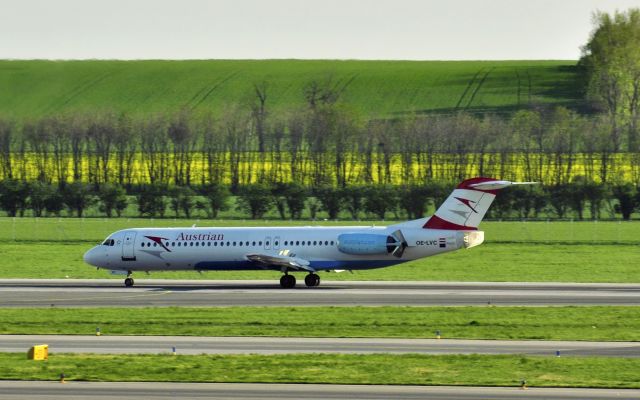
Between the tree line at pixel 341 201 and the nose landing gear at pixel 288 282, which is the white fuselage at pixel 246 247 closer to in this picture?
the nose landing gear at pixel 288 282

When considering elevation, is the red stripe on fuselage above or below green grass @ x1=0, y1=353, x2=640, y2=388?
above

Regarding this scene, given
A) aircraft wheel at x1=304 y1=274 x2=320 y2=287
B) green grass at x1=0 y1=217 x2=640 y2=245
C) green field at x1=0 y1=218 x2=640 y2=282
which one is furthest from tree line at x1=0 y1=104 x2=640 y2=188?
aircraft wheel at x1=304 y1=274 x2=320 y2=287

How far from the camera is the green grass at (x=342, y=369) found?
97.6 feet

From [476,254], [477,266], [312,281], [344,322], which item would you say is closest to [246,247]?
[312,281]

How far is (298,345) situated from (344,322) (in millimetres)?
5423

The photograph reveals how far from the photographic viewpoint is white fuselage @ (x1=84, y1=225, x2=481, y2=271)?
56938 millimetres

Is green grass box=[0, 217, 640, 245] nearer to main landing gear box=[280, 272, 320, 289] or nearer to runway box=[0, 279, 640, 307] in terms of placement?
runway box=[0, 279, 640, 307]

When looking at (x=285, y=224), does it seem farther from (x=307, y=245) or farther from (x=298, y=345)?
(x=298, y=345)

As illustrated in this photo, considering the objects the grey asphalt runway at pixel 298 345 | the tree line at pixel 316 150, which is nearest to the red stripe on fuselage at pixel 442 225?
the grey asphalt runway at pixel 298 345

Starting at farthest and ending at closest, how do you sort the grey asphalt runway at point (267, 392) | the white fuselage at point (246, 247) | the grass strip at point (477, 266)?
the grass strip at point (477, 266), the white fuselage at point (246, 247), the grey asphalt runway at point (267, 392)

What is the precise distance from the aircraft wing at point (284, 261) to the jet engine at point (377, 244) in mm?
2629

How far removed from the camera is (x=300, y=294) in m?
53.9

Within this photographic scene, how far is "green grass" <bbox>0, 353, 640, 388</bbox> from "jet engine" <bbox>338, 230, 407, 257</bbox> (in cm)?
2325

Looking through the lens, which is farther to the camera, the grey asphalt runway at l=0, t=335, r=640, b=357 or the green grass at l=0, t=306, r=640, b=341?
the green grass at l=0, t=306, r=640, b=341
